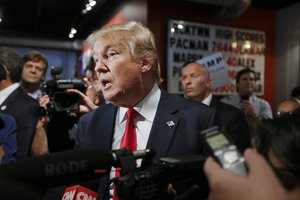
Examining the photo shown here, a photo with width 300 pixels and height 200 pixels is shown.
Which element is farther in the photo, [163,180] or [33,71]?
[33,71]

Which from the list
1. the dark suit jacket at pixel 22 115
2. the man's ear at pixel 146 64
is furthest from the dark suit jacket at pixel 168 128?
the dark suit jacket at pixel 22 115

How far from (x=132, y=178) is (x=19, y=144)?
1338mm

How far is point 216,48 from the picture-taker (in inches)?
175

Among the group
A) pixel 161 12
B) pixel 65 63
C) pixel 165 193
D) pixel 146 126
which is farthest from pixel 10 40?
pixel 165 193

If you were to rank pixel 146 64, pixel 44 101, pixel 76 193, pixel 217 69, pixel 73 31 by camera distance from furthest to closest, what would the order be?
pixel 73 31
pixel 217 69
pixel 44 101
pixel 146 64
pixel 76 193

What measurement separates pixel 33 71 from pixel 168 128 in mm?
1943

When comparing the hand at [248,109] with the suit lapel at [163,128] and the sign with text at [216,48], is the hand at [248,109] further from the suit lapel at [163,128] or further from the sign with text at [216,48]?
the suit lapel at [163,128]

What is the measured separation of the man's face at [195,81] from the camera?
2645mm

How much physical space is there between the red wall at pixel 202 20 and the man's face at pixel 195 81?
130 centimetres

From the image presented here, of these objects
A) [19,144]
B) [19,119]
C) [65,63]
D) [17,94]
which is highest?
[65,63]

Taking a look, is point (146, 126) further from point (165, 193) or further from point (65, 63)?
point (65, 63)

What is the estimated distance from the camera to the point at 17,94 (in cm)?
189

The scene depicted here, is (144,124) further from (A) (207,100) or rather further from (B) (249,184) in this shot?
(A) (207,100)

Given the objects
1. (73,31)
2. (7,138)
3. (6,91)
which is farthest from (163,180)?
(73,31)
